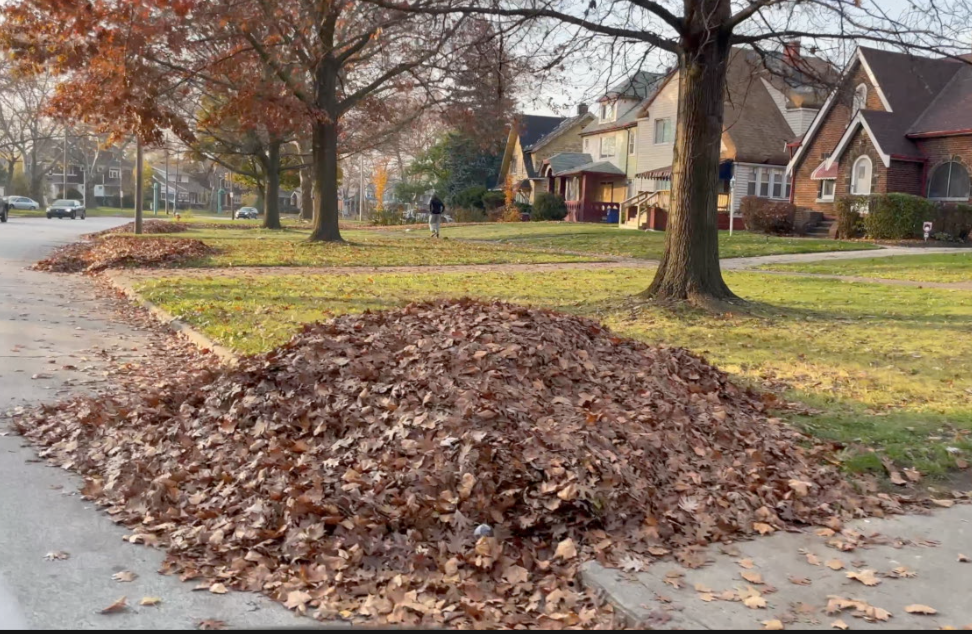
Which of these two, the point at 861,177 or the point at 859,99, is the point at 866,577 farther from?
the point at 861,177

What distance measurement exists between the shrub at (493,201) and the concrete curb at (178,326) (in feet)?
134

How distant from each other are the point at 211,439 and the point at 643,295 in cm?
782

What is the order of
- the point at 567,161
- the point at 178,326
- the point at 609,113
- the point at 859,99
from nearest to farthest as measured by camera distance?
the point at 178,326 → the point at 859,99 → the point at 609,113 → the point at 567,161

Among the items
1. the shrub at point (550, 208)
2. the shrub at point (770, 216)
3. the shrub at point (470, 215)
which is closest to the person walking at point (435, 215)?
the shrub at point (770, 216)

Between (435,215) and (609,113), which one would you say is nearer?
(435,215)

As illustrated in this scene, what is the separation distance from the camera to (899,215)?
2808 cm

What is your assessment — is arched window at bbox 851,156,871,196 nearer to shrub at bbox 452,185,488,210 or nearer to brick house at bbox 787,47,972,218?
brick house at bbox 787,47,972,218

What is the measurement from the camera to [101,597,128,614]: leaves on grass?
3683 mm

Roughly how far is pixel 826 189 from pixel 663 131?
11.9m

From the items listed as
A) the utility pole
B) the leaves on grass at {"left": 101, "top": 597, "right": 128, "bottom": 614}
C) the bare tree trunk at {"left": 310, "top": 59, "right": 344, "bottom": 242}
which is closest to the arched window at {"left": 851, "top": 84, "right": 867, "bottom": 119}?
the leaves on grass at {"left": 101, "top": 597, "right": 128, "bottom": 614}

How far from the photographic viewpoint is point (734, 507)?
4762 millimetres

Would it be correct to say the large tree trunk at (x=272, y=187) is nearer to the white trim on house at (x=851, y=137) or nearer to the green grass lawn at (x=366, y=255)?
the green grass lawn at (x=366, y=255)

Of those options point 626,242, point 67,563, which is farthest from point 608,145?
point 67,563

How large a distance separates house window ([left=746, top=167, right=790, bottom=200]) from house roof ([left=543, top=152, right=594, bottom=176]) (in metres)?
15.5
